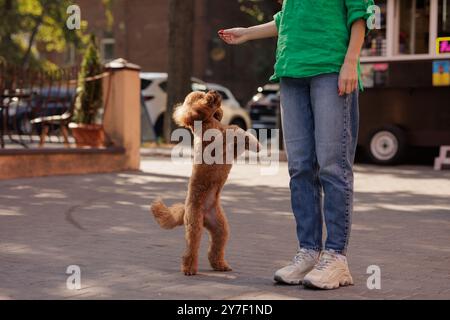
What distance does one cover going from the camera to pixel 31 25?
32.8 metres

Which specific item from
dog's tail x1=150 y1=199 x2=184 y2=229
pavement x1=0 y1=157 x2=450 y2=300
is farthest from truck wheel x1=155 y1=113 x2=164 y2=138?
dog's tail x1=150 y1=199 x2=184 y2=229

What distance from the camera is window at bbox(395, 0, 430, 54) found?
48.3 ft

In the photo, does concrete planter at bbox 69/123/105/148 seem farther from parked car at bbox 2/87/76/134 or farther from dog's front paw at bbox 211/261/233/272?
dog's front paw at bbox 211/261/233/272

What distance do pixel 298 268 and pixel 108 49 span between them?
3581 centimetres

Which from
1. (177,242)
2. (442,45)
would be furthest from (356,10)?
(442,45)

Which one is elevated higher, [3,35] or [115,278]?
[3,35]

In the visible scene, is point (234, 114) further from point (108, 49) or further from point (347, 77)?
point (347, 77)

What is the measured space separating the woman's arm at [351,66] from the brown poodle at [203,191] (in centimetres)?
61

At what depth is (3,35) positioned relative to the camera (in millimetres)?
32875

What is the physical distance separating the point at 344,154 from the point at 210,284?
101 cm
